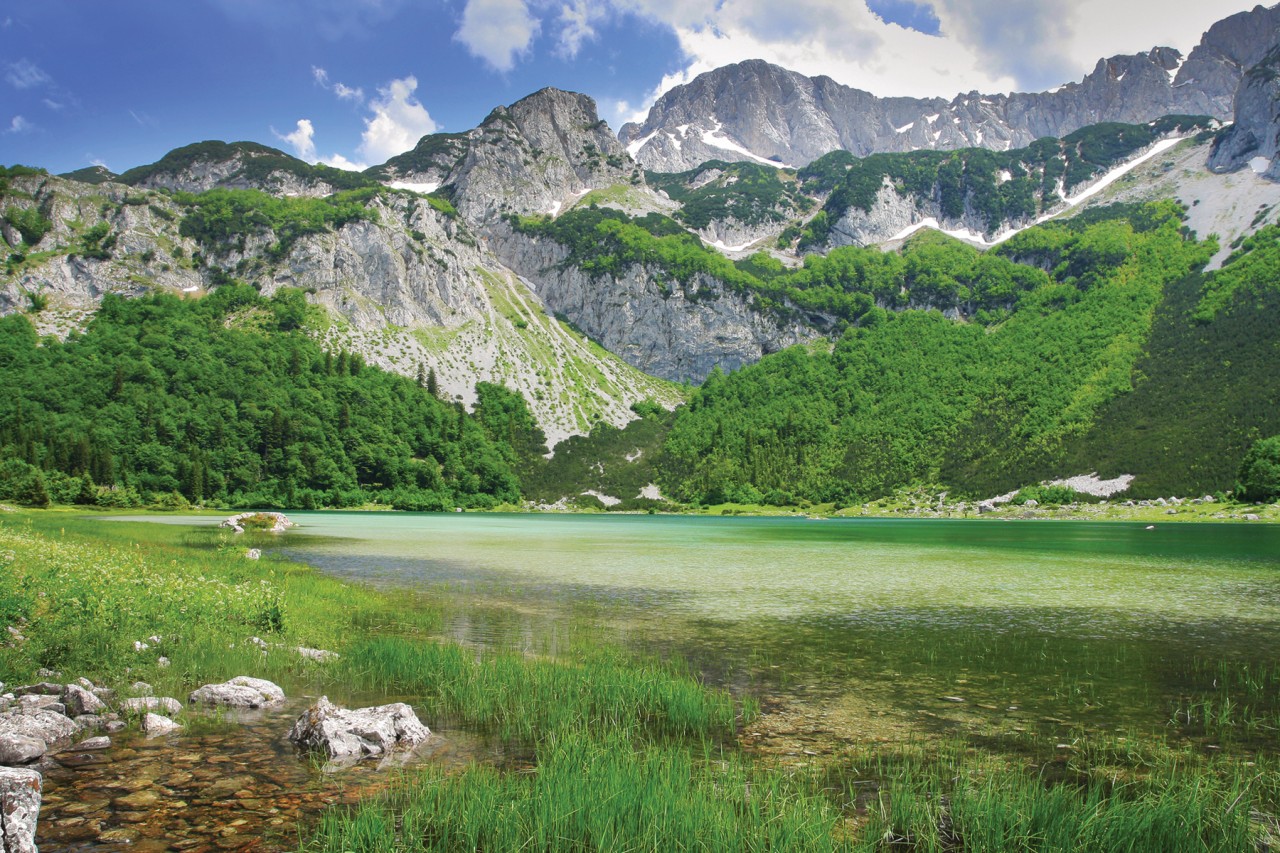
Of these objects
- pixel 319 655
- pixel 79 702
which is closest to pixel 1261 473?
pixel 319 655

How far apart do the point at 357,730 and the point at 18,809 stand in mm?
5436

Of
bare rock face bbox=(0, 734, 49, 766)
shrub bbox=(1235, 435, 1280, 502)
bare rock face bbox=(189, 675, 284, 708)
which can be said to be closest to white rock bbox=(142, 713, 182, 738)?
bare rock face bbox=(189, 675, 284, 708)

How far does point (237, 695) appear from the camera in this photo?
14000 mm

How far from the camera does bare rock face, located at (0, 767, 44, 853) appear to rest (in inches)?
255

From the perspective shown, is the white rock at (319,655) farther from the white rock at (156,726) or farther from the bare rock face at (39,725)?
the bare rock face at (39,725)

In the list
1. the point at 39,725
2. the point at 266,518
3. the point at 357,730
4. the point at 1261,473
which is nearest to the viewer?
the point at 39,725

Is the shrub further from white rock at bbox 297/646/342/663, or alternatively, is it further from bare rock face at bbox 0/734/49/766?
bare rock face at bbox 0/734/49/766

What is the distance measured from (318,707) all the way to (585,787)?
20.2 ft

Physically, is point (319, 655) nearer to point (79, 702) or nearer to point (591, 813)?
point (79, 702)

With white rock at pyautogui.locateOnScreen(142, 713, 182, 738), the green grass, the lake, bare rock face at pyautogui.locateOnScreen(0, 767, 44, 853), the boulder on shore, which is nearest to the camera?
bare rock face at pyautogui.locateOnScreen(0, 767, 44, 853)

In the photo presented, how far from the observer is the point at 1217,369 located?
609 feet

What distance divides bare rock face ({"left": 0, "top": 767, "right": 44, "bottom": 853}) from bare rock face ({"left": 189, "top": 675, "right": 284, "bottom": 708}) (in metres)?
7.36

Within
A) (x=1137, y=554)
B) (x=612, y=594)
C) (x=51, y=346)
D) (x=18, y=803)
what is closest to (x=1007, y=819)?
(x=18, y=803)

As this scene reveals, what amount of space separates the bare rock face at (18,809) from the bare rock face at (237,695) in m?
7.36
